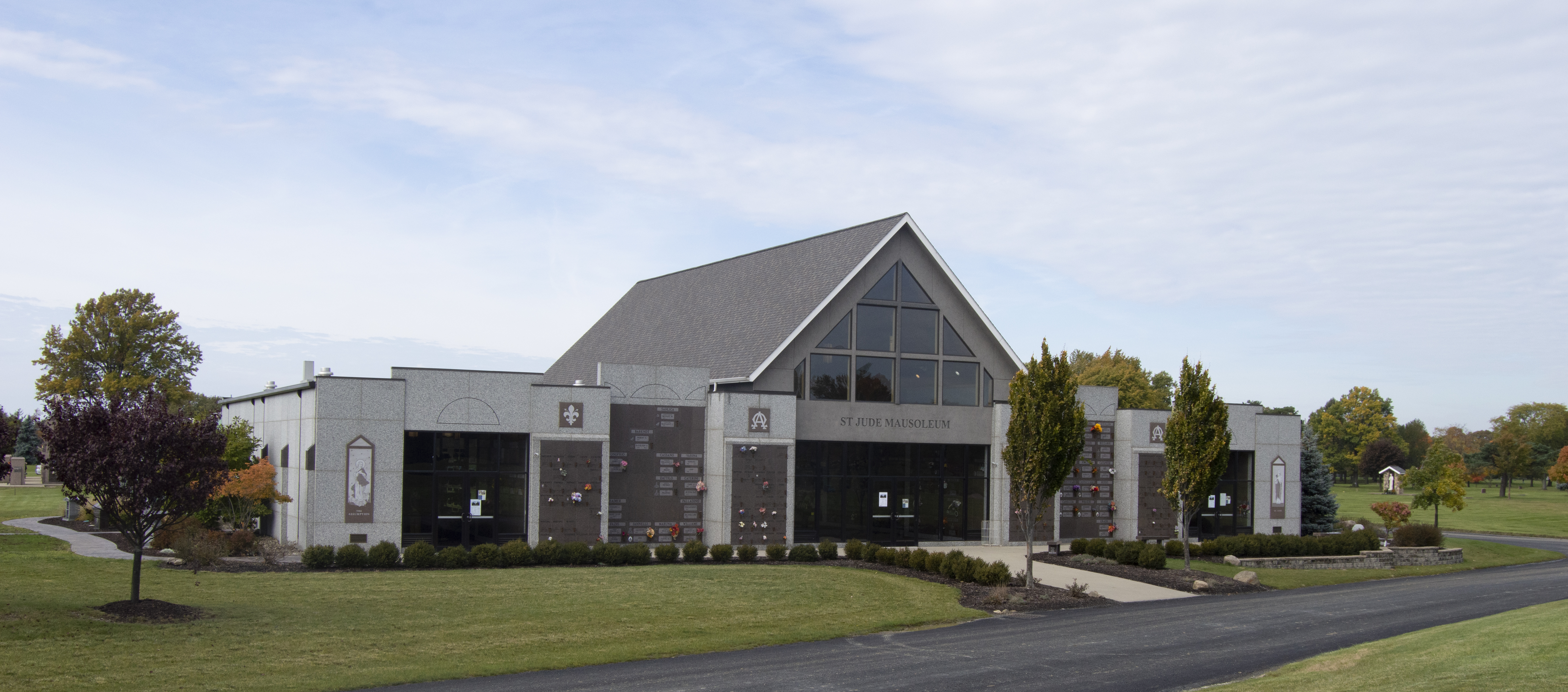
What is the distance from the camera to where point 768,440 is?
105 feet

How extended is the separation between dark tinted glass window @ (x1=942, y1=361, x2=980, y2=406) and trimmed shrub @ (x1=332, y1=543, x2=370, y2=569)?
18315mm

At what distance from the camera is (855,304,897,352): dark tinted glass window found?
3419cm

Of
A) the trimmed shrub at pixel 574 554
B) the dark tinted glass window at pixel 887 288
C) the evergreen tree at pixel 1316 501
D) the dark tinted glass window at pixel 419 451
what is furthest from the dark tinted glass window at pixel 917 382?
the evergreen tree at pixel 1316 501

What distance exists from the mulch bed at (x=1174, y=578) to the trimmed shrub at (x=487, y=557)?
1447 cm

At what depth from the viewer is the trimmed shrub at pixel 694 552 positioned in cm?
2847

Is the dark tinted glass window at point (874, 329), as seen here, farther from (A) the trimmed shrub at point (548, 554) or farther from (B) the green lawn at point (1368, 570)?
(A) the trimmed shrub at point (548, 554)

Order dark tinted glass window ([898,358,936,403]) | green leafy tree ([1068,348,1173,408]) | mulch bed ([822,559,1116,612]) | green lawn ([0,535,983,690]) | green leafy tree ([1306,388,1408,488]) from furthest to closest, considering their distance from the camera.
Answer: green leafy tree ([1306,388,1408,488]) < green leafy tree ([1068,348,1173,408]) < dark tinted glass window ([898,358,936,403]) < mulch bed ([822,559,1116,612]) < green lawn ([0,535,983,690])

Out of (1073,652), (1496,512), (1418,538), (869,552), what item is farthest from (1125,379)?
(1073,652)

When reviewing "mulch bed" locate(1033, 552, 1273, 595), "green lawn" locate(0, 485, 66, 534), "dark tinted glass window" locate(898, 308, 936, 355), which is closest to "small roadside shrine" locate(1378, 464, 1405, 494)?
"dark tinted glass window" locate(898, 308, 936, 355)

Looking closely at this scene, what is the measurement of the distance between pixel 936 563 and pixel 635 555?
303 inches

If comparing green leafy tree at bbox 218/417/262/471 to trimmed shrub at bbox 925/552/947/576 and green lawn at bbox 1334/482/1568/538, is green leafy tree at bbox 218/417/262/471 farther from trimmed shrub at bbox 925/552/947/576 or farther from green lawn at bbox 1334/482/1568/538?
green lawn at bbox 1334/482/1568/538

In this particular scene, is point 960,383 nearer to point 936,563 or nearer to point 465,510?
point 936,563

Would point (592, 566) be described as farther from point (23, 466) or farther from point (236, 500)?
point (23, 466)

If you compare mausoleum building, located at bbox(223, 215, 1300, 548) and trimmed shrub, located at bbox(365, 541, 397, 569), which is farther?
mausoleum building, located at bbox(223, 215, 1300, 548)
